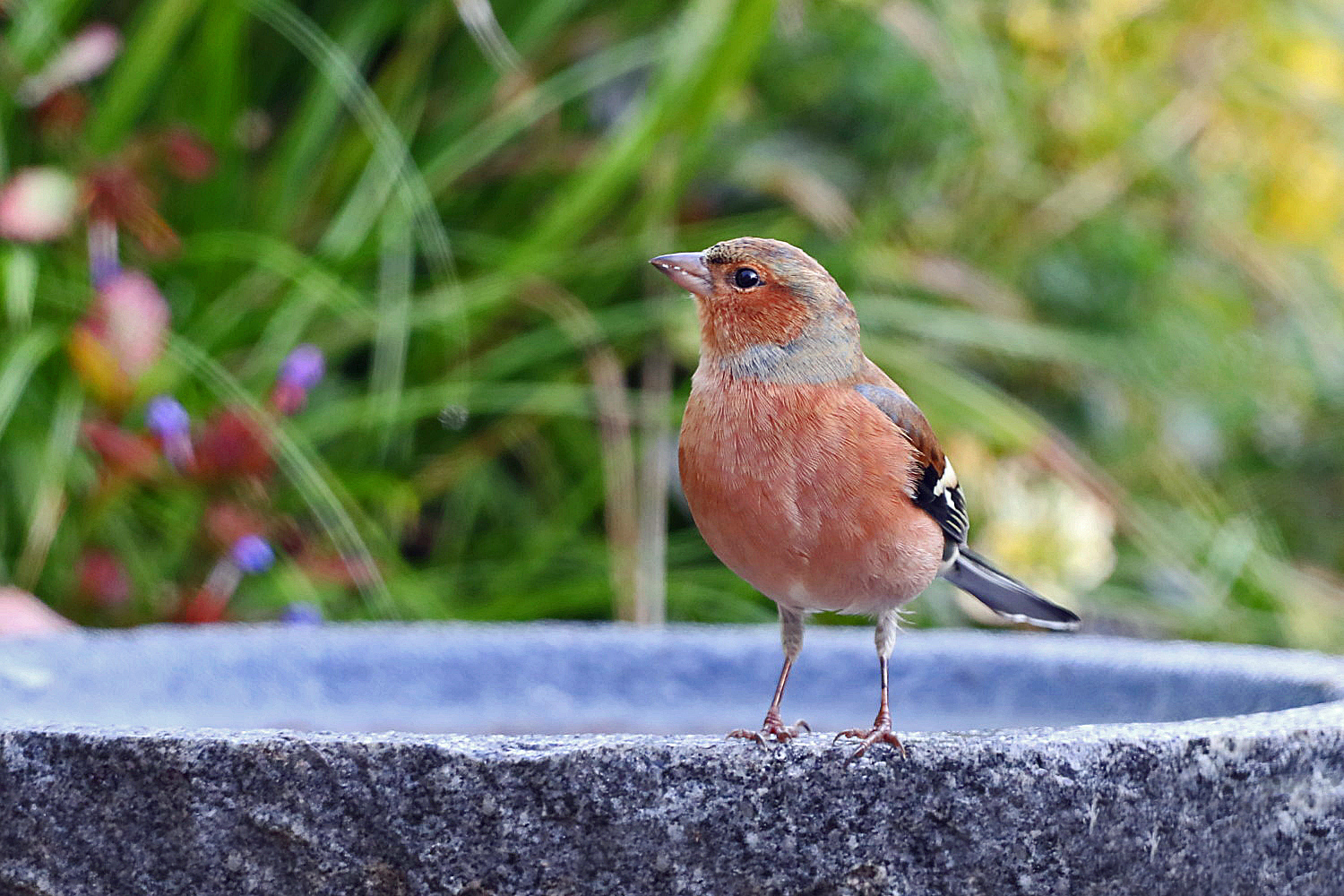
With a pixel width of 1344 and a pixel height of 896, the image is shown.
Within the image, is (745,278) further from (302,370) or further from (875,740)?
(302,370)

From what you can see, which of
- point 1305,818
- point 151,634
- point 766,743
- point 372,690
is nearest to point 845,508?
point 766,743

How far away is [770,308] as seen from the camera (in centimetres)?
160

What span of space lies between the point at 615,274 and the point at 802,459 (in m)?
2.11

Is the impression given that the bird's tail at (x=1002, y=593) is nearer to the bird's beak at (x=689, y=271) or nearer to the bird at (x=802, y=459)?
the bird at (x=802, y=459)

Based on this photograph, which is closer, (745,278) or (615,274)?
(745,278)

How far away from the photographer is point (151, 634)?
5.98 ft

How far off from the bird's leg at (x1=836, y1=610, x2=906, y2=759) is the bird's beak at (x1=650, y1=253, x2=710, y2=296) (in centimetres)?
39

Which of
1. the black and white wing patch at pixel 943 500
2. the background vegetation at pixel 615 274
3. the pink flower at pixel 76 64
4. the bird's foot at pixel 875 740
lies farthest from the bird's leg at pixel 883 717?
the pink flower at pixel 76 64

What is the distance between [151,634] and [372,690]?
0.89 feet

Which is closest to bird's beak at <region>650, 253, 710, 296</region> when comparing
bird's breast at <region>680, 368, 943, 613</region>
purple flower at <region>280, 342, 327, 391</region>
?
bird's breast at <region>680, 368, 943, 613</region>

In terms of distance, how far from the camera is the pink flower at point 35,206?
2.62 m

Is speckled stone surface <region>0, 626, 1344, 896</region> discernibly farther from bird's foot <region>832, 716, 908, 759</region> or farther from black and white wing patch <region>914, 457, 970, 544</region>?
black and white wing patch <region>914, 457, 970, 544</region>

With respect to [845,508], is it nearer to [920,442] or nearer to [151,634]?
[920,442]

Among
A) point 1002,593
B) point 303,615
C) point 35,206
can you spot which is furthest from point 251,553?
point 1002,593
